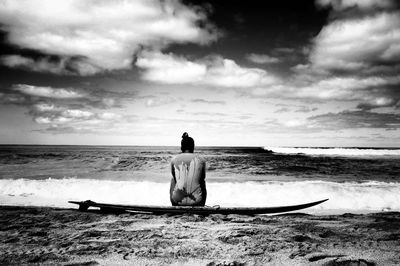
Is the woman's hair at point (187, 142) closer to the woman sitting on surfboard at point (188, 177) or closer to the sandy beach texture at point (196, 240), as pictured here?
the woman sitting on surfboard at point (188, 177)

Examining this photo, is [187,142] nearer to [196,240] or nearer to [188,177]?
[188,177]

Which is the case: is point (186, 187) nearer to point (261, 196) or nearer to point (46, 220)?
point (46, 220)

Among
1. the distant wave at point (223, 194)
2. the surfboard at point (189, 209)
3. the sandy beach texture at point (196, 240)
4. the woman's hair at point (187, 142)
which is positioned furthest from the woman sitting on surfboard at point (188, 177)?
the distant wave at point (223, 194)

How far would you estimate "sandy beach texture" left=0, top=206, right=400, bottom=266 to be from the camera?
3100 mm

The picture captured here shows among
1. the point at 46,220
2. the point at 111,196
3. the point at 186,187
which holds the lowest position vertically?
the point at 111,196

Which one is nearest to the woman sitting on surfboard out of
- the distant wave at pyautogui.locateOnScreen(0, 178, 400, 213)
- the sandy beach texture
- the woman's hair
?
the woman's hair

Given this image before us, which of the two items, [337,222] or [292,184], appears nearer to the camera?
[337,222]

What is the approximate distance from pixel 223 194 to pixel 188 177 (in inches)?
209

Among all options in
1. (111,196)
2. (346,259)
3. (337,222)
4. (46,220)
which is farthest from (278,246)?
(111,196)

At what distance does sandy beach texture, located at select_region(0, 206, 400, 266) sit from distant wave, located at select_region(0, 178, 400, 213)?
3820mm

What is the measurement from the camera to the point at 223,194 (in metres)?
10.2

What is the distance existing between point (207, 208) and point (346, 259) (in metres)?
2.68

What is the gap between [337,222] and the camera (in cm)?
489

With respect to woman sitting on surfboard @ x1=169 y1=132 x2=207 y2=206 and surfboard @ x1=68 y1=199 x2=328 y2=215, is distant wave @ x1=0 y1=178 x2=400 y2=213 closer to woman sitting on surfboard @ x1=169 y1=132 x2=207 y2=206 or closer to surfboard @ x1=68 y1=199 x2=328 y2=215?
surfboard @ x1=68 y1=199 x2=328 y2=215
